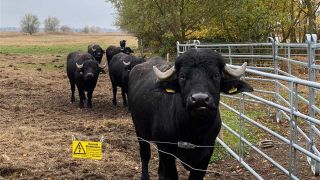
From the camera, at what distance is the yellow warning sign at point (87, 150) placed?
18.4 ft

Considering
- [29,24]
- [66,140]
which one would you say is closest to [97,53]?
[66,140]

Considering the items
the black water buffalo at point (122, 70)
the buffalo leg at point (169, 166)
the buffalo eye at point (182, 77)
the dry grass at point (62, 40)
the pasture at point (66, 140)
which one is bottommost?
the pasture at point (66, 140)

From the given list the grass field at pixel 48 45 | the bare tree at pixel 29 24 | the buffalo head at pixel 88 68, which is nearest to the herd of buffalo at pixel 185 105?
the buffalo head at pixel 88 68

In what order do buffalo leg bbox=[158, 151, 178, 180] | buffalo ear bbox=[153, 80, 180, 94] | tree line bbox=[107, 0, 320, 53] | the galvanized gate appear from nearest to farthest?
buffalo ear bbox=[153, 80, 180, 94] → the galvanized gate → buffalo leg bbox=[158, 151, 178, 180] → tree line bbox=[107, 0, 320, 53]

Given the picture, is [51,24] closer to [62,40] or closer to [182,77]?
[62,40]

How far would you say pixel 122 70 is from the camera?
1405 centimetres

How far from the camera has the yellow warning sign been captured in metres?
5.62

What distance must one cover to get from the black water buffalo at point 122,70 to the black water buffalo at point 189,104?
7711mm

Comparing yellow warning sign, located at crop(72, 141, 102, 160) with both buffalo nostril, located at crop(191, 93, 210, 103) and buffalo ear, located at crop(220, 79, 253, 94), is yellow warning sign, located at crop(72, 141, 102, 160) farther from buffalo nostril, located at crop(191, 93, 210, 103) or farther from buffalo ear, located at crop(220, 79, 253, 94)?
buffalo nostril, located at crop(191, 93, 210, 103)

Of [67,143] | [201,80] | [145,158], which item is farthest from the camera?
[67,143]

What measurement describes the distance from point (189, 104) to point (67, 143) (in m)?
4.74

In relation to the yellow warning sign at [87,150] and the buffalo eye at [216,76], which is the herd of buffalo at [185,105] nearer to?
the buffalo eye at [216,76]

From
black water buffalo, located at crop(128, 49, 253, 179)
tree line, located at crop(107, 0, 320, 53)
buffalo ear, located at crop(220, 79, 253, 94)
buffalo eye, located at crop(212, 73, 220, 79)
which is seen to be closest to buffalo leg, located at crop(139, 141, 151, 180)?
black water buffalo, located at crop(128, 49, 253, 179)

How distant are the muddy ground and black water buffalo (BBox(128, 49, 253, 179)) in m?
1.56
